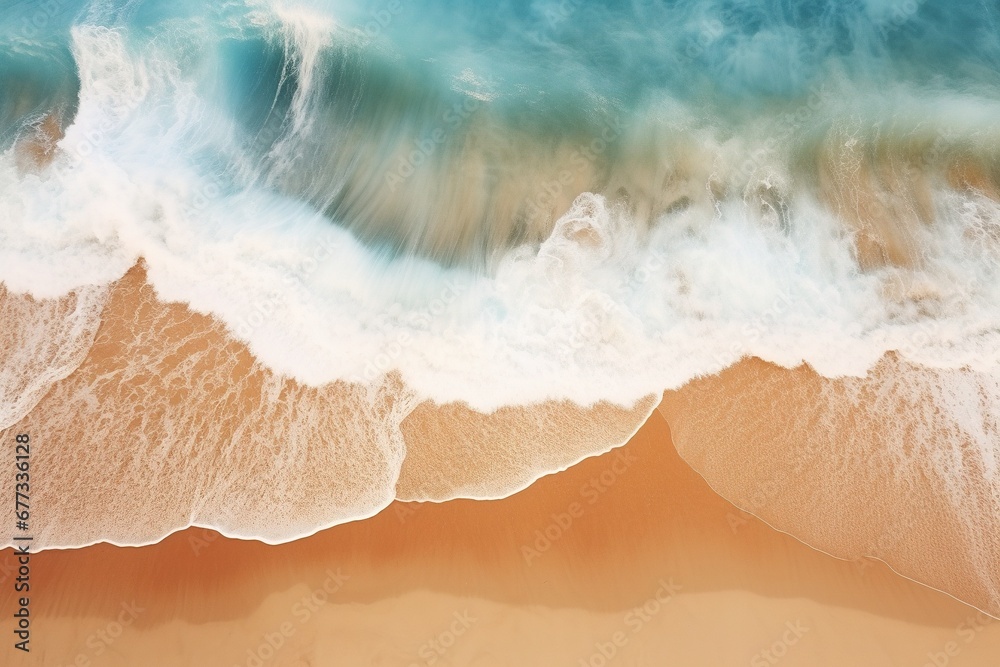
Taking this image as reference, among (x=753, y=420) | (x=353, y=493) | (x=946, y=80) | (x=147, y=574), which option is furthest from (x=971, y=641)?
(x=147, y=574)

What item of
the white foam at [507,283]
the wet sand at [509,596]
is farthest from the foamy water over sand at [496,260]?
the wet sand at [509,596]

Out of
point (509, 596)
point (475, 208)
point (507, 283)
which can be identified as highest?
point (475, 208)

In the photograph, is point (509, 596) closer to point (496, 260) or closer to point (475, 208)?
point (496, 260)

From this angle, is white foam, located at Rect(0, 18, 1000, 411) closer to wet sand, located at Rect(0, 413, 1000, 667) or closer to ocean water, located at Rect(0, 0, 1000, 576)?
ocean water, located at Rect(0, 0, 1000, 576)

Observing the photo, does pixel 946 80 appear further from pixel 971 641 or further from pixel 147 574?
pixel 147 574

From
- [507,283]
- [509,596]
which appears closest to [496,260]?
[507,283]

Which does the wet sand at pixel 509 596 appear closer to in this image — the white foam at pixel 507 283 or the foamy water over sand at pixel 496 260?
the foamy water over sand at pixel 496 260
